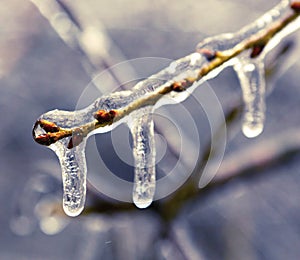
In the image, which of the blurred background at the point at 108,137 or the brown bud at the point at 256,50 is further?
the blurred background at the point at 108,137

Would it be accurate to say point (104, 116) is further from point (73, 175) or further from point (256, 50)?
point (256, 50)

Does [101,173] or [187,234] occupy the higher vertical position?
[101,173]

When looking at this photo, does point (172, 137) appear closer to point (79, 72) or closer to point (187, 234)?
point (187, 234)

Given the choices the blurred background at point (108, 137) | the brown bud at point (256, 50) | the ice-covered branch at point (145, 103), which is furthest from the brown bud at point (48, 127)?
the blurred background at point (108, 137)

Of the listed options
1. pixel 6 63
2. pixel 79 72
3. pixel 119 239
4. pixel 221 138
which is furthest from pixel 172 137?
pixel 6 63

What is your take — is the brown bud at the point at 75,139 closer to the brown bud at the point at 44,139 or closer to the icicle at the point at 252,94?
the brown bud at the point at 44,139

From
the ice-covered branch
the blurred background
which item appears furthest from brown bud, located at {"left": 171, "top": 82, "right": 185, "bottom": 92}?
the blurred background

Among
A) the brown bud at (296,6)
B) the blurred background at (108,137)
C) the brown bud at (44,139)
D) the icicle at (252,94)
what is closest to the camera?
the brown bud at (44,139)
